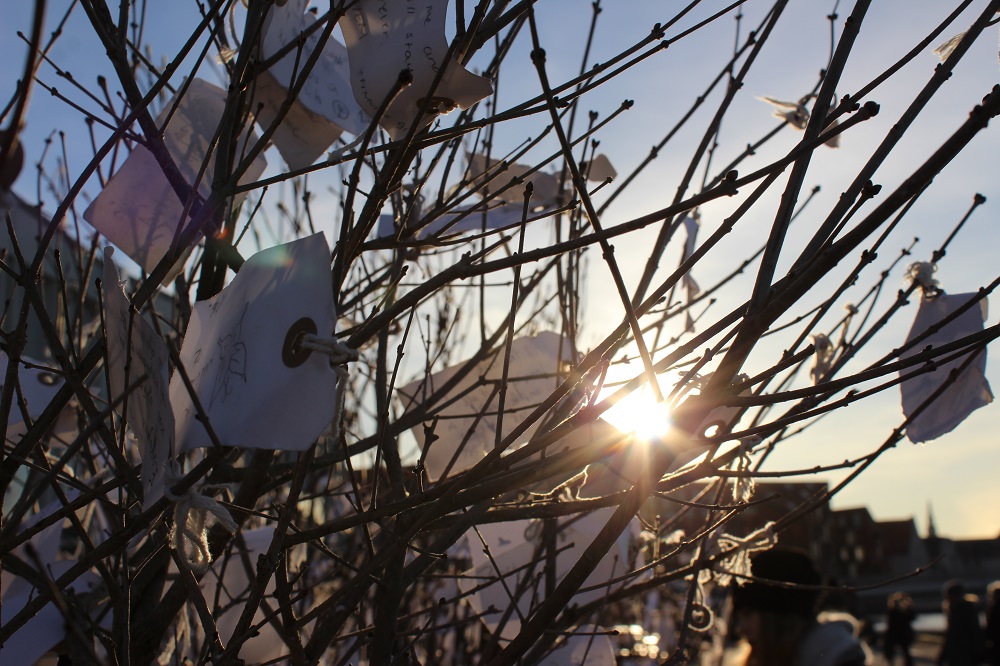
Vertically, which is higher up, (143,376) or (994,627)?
(143,376)

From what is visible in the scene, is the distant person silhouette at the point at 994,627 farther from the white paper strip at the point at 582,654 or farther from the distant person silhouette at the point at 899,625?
the white paper strip at the point at 582,654

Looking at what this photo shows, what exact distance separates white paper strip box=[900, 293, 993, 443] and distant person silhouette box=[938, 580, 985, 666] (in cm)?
815

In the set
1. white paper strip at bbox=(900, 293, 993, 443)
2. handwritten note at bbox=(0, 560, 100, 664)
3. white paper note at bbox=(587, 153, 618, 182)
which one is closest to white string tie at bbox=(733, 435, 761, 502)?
white paper strip at bbox=(900, 293, 993, 443)

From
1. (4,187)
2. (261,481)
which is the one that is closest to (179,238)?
(261,481)

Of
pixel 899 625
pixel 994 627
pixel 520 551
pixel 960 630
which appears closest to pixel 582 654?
pixel 520 551

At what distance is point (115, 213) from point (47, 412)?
535 mm

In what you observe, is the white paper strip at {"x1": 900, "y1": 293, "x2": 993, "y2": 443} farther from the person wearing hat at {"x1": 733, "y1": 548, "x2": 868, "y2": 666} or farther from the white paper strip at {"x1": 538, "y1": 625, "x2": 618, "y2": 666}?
the person wearing hat at {"x1": 733, "y1": 548, "x2": 868, "y2": 666}

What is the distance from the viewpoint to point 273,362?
3.20ft

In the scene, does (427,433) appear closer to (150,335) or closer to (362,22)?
(150,335)

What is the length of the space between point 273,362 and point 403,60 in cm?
61

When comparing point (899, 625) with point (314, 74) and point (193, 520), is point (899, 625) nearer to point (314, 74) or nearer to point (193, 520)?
point (314, 74)

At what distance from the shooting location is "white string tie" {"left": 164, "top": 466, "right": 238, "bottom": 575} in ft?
3.18

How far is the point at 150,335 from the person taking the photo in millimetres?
1047

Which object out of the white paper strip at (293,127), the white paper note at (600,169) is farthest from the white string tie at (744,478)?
the white paper strip at (293,127)
